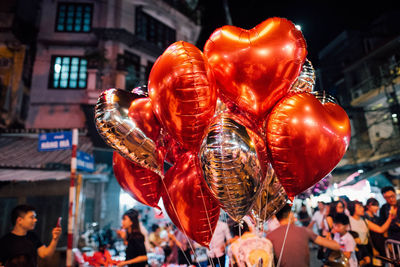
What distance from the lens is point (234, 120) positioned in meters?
1.69

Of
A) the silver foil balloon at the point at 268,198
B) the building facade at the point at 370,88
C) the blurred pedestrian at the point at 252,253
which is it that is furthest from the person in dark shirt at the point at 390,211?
the building facade at the point at 370,88

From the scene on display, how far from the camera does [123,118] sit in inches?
79.2

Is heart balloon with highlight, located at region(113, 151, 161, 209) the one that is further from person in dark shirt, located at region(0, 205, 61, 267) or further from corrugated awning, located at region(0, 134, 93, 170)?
corrugated awning, located at region(0, 134, 93, 170)

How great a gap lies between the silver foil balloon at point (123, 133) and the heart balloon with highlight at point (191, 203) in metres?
0.27

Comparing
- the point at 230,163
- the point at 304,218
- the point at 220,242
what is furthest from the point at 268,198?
the point at 304,218

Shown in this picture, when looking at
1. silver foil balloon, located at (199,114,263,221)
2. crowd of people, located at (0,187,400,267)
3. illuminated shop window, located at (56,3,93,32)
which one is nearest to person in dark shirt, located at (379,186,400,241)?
crowd of people, located at (0,187,400,267)

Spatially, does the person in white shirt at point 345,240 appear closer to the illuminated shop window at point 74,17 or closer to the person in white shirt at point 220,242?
the person in white shirt at point 220,242

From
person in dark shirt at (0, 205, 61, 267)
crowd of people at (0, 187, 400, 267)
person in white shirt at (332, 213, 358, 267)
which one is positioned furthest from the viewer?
person in white shirt at (332, 213, 358, 267)

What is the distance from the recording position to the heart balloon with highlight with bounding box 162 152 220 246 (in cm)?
208

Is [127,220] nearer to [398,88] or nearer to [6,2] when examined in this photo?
[6,2]

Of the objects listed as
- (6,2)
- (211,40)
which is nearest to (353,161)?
(211,40)

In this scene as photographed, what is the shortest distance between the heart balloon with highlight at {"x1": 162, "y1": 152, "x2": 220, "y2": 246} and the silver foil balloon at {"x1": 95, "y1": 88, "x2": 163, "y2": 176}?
0.87 ft

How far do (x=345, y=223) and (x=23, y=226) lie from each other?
460 centimetres

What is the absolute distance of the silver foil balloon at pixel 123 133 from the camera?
6.56ft
